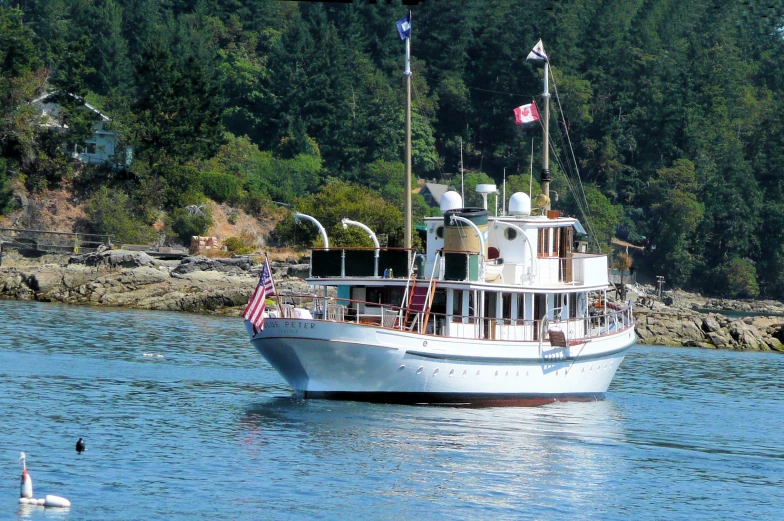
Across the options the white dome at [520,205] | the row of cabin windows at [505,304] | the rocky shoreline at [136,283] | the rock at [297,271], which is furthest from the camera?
the rock at [297,271]

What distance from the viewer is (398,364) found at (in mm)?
33375

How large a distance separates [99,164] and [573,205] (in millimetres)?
46591

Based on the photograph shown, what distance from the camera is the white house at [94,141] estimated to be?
92.1 m

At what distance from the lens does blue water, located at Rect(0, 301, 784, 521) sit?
24844 mm

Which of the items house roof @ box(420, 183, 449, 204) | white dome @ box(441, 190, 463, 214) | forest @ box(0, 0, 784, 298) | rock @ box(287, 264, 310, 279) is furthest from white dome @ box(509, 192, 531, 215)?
house roof @ box(420, 183, 449, 204)

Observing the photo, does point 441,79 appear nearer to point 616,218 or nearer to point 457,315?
point 616,218

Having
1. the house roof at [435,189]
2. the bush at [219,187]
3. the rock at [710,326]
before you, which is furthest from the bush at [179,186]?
the rock at [710,326]

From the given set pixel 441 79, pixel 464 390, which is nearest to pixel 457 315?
pixel 464 390

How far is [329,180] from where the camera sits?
105688mm

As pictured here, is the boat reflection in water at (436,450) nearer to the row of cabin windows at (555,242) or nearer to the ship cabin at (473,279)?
the ship cabin at (473,279)

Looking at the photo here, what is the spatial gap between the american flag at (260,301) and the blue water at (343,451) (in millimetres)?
2472

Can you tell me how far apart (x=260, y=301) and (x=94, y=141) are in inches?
2591

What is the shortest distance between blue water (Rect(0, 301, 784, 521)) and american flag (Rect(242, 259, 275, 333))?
2.47m

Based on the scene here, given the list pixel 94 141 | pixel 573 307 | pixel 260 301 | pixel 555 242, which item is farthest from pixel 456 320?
pixel 94 141
